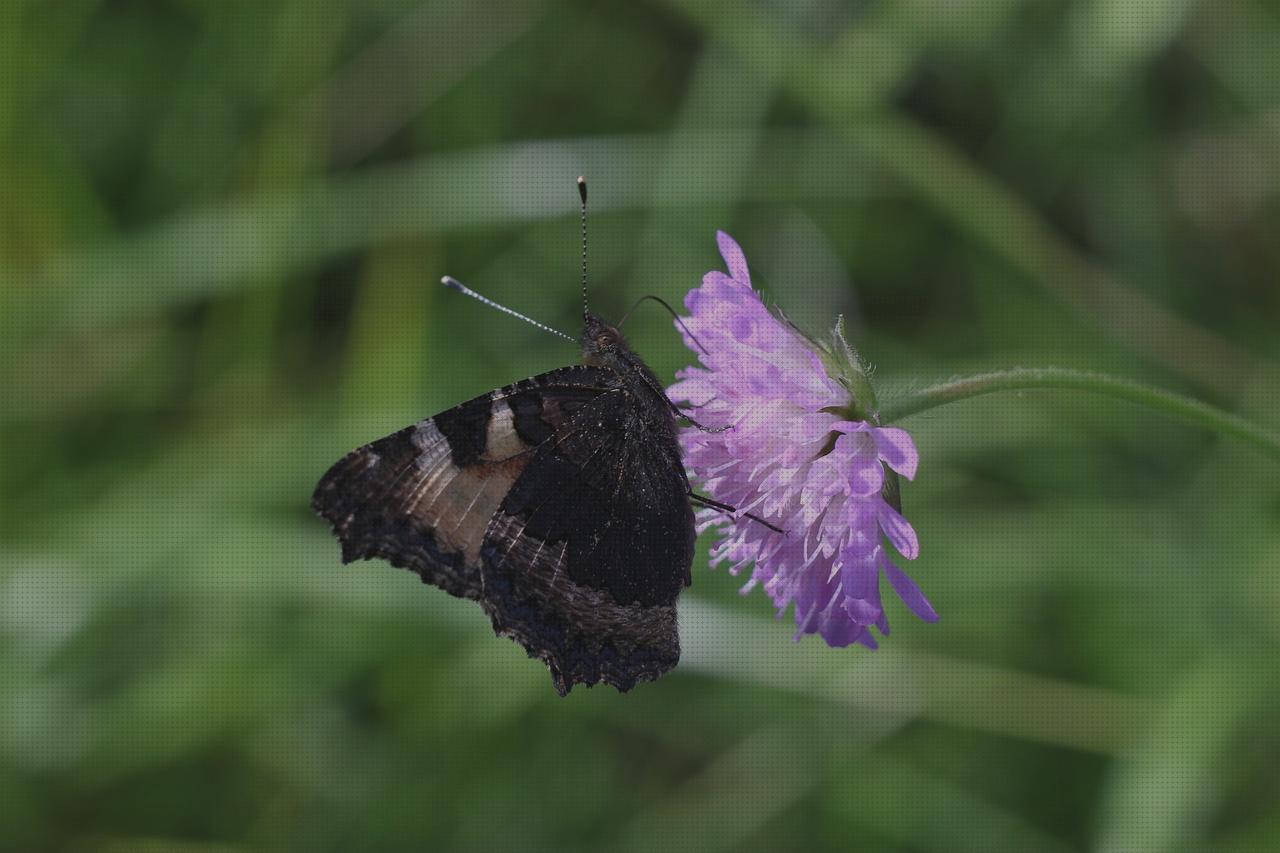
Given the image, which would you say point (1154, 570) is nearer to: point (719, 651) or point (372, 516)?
point (719, 651)

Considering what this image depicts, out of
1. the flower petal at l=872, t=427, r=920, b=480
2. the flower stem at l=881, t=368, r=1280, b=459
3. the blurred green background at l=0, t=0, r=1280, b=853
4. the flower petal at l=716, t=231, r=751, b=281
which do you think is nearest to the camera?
the flower stem at l=881, t=368, r=1280, b=459

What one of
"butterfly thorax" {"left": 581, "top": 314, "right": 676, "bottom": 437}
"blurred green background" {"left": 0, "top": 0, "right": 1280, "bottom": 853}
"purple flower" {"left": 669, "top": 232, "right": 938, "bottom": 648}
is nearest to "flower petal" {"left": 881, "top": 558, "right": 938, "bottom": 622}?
"purple flower" {"left": 669, "top": 232, "right": 938, "bottom": 648}

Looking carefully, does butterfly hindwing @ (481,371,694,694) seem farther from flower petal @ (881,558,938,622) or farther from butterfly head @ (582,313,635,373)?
flower petal @ (881,558,938,622)

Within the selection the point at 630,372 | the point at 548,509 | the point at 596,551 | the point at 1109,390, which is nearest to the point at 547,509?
the point at 548,509

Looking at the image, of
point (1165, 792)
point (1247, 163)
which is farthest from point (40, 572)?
point (1247, 163)

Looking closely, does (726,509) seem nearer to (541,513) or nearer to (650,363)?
(541,513)
